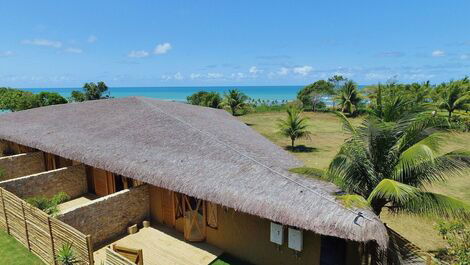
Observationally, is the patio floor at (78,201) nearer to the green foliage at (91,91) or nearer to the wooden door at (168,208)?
the wooden door at (168,208)

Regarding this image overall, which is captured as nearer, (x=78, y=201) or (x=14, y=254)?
(x=14, y=254)

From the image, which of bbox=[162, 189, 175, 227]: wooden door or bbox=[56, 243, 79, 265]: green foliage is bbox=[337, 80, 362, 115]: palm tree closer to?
bbox=[162, 189, 175, 227]: wooden door

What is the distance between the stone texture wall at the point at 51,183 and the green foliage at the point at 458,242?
42.0 ft

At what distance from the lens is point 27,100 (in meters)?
31.4

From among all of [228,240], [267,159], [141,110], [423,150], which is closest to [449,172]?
[423,150]

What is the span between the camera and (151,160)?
969cm

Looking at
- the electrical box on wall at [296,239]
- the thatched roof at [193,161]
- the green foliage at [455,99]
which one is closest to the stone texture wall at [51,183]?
the thatched roof at [193,161]

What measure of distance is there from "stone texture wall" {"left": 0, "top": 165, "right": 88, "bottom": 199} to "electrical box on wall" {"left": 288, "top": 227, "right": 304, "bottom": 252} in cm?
943

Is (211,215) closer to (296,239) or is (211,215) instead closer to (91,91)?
(296,239)

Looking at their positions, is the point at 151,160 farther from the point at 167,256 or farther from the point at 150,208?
the point at 167,256

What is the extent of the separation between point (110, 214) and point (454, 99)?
31112 millimetres

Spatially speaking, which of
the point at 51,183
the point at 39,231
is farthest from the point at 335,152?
the point at 39,231

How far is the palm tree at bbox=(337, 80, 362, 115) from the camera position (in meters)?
35.9

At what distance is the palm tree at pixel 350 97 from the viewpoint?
35.9 metres
